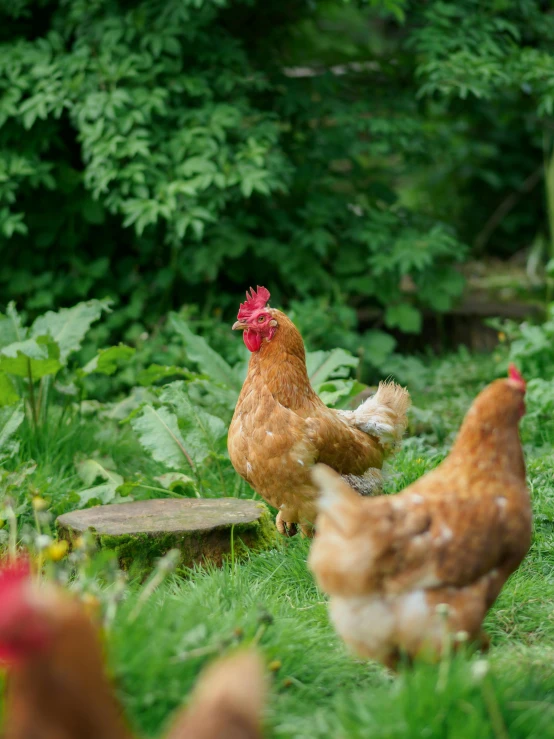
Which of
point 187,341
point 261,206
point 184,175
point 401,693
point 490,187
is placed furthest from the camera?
point 490,187

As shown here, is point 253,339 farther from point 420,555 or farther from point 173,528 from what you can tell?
point 420,555

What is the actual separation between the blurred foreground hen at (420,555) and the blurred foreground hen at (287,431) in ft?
3.76

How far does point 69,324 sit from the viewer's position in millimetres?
5254

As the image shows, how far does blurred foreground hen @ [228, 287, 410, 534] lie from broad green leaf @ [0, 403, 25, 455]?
121 centimetres

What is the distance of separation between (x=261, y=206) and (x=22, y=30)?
7.32 feet

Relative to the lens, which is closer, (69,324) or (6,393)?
(6,393)

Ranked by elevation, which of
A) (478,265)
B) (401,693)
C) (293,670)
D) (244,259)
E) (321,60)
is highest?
(321,60)

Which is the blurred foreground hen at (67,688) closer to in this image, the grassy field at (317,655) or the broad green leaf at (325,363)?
the grassy field at (317,655)

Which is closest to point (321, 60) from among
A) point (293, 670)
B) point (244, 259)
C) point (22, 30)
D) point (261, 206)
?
point (261, 206)

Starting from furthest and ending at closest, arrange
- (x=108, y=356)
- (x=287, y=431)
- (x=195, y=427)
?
1. (x=108, y=356)
2. (x=195, y=427)
3. (x=287, y=431)

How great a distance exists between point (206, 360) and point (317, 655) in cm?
262

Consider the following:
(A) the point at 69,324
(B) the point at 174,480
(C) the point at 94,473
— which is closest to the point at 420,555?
(B) the point at 174,480

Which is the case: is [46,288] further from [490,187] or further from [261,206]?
[490,187]

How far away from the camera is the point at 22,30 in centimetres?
662
